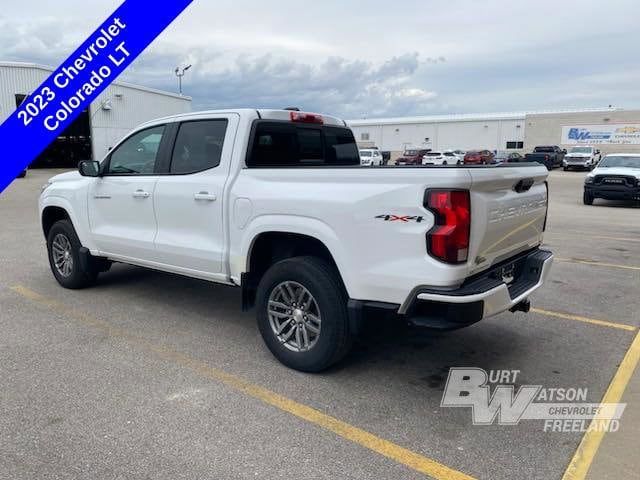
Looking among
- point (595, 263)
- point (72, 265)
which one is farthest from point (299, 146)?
point (595, 263)

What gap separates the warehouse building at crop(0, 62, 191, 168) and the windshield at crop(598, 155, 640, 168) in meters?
29.5

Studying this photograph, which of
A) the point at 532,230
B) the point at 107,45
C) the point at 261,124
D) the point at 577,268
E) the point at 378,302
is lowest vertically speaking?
the point at 577,268

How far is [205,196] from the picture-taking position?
4.41 meters

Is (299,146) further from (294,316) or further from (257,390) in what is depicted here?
(257,390)


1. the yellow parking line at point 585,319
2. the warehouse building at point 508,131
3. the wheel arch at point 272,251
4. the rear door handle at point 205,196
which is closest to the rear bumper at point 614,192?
the yellow parking line at point 585,319

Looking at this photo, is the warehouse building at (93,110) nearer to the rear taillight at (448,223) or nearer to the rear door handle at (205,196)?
the rear door handle at (205,196)

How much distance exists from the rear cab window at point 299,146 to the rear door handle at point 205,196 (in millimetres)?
401

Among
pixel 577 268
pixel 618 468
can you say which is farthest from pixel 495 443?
pixel 577 268

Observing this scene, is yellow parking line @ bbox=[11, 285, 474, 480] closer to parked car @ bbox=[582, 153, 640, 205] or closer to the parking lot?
the parking lot

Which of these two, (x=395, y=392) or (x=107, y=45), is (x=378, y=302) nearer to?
(x=395, y=392)

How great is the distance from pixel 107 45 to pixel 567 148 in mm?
57602

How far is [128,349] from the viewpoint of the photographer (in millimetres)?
4441

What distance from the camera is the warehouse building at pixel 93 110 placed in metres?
32.5

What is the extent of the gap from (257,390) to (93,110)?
37.5m
